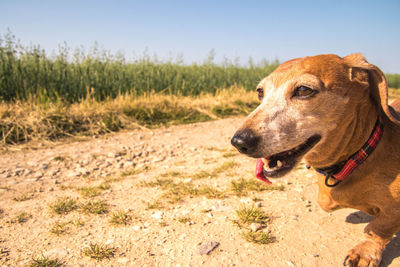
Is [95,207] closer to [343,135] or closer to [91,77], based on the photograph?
[343,135]

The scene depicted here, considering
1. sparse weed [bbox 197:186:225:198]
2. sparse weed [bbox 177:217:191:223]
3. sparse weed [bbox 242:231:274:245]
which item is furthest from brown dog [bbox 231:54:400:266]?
sparse weed [bbox 197:186:225:198]

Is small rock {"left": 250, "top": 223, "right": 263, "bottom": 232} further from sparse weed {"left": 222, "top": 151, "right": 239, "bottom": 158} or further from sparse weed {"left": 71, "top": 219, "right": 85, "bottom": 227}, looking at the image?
sparse weed {"left": 222, "top": 151, "right": 239, "bottom": 158}

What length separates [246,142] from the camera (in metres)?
1.99

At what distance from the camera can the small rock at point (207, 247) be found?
2.26 meters

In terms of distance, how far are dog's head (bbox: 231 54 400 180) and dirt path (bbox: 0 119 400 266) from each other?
0.70 m

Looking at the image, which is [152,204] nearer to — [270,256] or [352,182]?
[270,256]

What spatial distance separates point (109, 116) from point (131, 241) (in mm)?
4619

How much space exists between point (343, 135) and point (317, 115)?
252 mm

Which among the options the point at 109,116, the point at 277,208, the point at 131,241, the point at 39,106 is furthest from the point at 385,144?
the point at 39,106

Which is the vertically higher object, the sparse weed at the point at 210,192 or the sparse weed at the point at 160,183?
the sparse weed at the point at 210,192

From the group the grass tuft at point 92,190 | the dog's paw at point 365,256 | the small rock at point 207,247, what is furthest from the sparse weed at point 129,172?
the dog's paw at point 365,256

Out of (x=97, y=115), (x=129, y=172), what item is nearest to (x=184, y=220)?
(x=129, y=172)

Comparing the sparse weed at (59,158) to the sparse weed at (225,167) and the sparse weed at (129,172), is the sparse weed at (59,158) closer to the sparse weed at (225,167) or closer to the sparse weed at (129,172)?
the sparse weed at (129,172)

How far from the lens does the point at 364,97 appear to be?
2.16 metres
